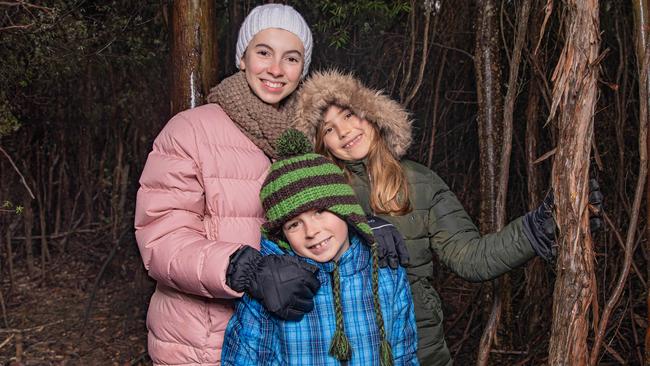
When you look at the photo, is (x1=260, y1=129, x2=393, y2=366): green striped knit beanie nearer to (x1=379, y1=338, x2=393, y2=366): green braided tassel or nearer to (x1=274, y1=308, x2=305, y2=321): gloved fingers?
(x1=379, y1=338, x2=393, y2=366): green braided tassel

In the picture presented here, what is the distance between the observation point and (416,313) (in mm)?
2232

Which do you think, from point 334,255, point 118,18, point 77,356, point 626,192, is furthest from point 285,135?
point 77,356

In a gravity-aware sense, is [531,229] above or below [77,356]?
above

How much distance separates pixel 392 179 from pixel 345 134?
0.23m

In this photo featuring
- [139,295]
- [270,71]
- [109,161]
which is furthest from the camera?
[109,161]

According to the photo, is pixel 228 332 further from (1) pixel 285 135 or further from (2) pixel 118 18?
(2) pixel 118 18

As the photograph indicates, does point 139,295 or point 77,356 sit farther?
point 139,295

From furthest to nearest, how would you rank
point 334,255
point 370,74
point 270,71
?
1. point 370,74
2. point 270,71
3. point 334,255

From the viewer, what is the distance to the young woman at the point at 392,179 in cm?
222

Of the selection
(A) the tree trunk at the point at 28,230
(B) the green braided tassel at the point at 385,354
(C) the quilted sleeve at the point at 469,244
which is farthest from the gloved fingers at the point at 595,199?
(A) the tree trunk at the point at 28,230

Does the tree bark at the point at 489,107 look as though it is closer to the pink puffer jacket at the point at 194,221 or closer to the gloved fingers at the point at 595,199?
the gloved fingers at the point at 595,199

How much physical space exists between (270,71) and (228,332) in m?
0.90

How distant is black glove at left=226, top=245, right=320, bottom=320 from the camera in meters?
1.81

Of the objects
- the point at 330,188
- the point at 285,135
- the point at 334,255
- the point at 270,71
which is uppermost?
the point at 270,71
